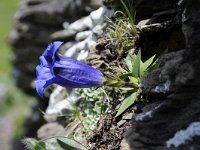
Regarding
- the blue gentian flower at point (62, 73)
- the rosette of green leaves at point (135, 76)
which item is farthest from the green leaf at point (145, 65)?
the blue gentian flower at point (62, 73)

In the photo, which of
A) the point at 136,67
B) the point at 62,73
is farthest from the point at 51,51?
the point at 136,67

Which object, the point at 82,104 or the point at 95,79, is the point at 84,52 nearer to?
the point at 82,104

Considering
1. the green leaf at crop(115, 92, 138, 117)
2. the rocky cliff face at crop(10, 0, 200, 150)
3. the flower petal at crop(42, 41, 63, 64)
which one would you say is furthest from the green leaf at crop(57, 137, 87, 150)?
the flower petal at crop(42, 41, 63, 64)

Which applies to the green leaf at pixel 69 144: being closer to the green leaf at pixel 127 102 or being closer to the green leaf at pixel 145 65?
the green leaf at pixel 127 102

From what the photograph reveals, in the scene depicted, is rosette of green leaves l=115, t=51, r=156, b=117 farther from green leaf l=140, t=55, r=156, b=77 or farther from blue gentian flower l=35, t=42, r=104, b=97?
blue gentian flower l=35, t=42, r=104, b=97

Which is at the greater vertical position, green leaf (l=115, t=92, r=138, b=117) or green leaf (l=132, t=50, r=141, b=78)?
green leaf (l=132, t=50, r=141, b=78)

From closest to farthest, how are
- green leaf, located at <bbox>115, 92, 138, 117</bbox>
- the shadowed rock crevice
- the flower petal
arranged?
the shadowed rock crevice → the flower petal → green leaf, located at <bbox>115, 92, 138, 117</bbox>
